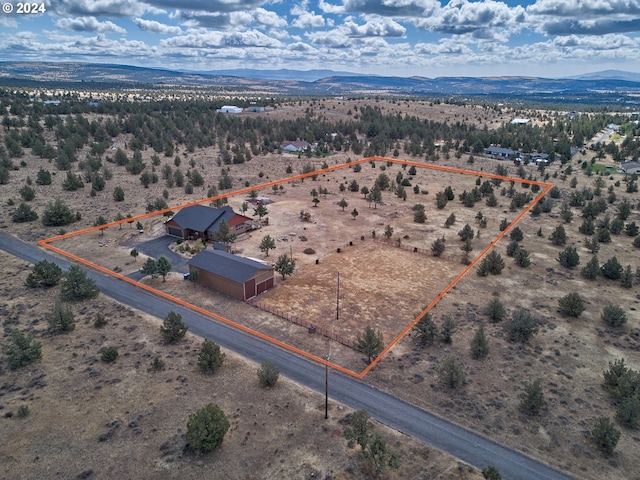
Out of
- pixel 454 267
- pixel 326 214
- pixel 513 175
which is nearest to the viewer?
pixel 454 267

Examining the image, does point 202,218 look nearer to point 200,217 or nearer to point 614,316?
point 200,217

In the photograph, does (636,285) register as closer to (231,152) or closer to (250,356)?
(250,356)

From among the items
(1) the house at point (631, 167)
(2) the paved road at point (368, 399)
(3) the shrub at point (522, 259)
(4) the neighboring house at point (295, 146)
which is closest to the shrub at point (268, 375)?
(2) the paved road at point (368, 399)

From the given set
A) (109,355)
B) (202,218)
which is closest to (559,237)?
(202,218)

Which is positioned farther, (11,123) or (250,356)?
(11,123)

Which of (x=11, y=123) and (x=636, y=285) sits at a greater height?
(x=11, y=123)

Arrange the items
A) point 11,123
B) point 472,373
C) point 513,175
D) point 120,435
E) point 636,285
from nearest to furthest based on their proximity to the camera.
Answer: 1. point 120,435
2. point 472,373
3. point 636,285
4. point 513,175
5. point 11,123

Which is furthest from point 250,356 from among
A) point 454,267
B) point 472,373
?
point 454,267
